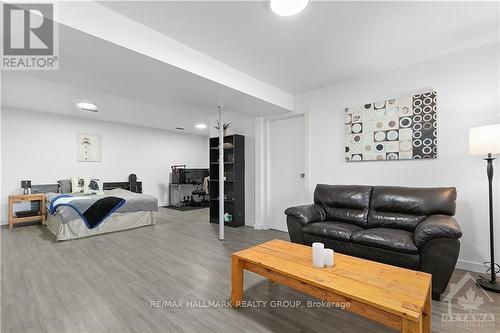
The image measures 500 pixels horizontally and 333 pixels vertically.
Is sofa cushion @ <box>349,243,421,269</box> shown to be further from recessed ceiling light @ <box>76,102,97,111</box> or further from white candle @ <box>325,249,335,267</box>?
recessed ceiling light @ <box>76,102,97,111</box>

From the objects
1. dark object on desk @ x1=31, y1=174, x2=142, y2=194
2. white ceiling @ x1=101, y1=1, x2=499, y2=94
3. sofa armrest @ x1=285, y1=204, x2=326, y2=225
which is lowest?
sofa armrest @ x1=285, y1=204, x2=326, y2=225

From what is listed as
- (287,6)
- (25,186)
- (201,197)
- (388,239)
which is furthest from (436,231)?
(25,186)

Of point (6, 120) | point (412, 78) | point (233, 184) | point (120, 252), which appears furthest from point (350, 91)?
point (6, 120)

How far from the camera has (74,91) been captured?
384 cm

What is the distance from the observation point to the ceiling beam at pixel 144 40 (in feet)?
5.96

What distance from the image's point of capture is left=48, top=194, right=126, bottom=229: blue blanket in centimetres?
388

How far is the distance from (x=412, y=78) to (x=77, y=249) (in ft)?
17.2

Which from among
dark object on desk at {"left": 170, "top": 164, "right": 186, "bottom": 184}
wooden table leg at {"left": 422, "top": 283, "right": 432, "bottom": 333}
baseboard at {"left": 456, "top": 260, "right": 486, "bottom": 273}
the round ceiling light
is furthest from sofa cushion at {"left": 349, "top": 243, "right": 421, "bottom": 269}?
dark object on desk at {"left": 170, "top": 164, "right": 186, "bottom": 184}

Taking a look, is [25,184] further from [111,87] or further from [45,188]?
[111,87]

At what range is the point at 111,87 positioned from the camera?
3.10m

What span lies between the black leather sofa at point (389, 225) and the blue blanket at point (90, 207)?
3.35 m

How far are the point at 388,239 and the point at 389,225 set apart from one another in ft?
1.66

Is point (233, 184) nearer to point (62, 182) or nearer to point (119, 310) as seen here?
point (119, 310)

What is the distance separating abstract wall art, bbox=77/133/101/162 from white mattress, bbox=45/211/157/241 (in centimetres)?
185
